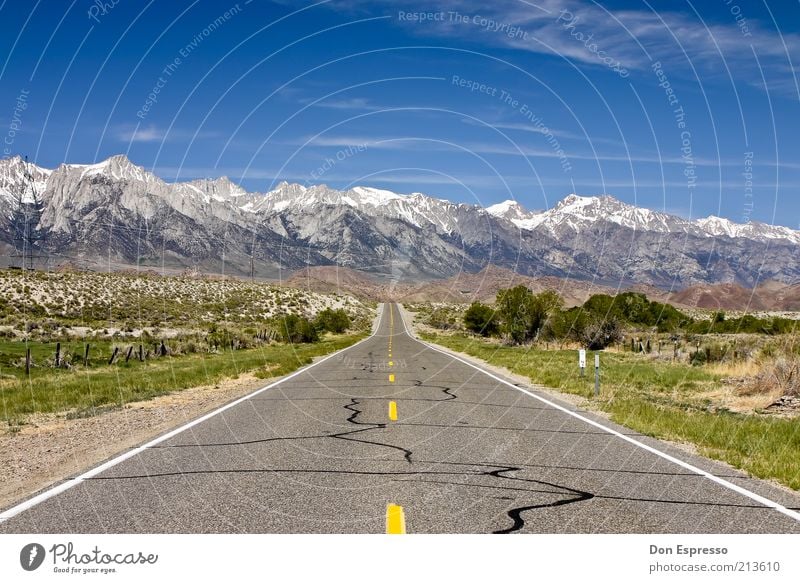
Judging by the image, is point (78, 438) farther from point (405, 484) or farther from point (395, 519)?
point (395, 519)

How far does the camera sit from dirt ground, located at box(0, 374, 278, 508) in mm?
8531

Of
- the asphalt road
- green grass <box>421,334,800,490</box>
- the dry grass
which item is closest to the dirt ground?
the asphalt road

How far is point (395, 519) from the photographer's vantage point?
6172 millimetres

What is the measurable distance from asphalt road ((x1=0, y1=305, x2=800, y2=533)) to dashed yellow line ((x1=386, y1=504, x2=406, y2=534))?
4cm

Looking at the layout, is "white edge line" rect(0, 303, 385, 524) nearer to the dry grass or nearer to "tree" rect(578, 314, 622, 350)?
the dry grass

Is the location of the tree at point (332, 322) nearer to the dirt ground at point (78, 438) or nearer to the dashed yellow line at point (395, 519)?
the dirt ground at point (78, 438)

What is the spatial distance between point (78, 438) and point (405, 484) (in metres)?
6.94

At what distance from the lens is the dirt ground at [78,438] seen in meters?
8.53

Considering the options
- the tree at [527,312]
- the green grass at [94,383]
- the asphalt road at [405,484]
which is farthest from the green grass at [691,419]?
the tree at [527,312]

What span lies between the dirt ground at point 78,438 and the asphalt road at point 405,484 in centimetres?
59

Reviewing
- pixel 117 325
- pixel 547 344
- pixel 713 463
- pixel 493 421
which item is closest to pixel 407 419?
pixel 493 421

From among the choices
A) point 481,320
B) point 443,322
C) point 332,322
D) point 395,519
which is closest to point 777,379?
point 395,519
